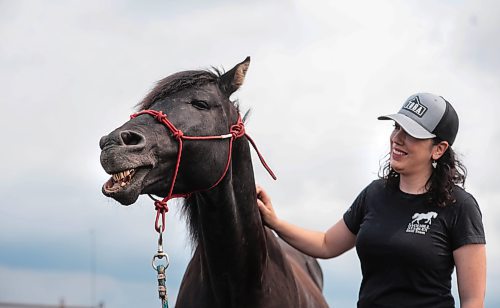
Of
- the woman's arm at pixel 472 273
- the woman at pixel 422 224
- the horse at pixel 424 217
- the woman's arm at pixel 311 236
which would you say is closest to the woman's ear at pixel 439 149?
the woman at pixel 422 224

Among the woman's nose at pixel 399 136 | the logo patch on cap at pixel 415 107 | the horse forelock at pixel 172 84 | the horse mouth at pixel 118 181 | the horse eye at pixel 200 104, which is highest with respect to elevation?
the horse forelock at pixel 172 84

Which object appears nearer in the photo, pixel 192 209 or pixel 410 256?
pixel 410 256

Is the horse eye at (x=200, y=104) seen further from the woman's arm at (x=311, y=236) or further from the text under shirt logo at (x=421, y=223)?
the text under shirt logo at (x=421, y=223)

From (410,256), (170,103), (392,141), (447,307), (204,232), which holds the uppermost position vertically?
(170,103)

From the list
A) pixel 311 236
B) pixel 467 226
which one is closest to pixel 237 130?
pixel 311 236

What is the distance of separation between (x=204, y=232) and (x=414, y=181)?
135 cm

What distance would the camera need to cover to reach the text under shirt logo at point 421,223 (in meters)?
3.93

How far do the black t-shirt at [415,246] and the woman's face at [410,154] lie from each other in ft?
0.47

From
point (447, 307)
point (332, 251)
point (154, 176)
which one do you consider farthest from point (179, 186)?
point (447, 307)

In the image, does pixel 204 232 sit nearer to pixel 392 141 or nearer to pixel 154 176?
pixel 154 176

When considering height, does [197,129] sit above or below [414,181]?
above

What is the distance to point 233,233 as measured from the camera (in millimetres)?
4793

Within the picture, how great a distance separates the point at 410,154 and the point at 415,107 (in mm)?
246

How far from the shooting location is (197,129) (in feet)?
14.9
